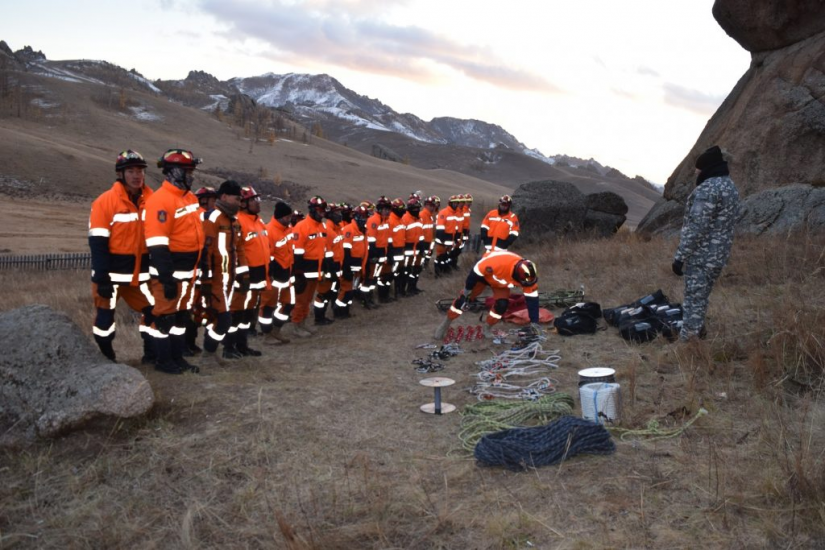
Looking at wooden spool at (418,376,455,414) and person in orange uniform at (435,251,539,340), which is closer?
wooden spool at (418,376,455,414)

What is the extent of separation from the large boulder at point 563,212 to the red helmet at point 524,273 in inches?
418

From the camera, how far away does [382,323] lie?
12750 mm

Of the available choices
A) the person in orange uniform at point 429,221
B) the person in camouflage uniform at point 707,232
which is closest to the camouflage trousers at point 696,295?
the person in camouflage uniform at point 707,232

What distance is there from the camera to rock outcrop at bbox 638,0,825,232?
572 inches

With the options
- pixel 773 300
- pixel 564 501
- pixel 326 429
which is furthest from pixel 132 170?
pixel 773 300

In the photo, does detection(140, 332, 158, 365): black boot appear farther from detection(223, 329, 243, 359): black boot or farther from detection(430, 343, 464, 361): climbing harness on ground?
detection(430, 343, 464, 361): climbing harness on ground

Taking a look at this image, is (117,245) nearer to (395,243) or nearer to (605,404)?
(605,404)

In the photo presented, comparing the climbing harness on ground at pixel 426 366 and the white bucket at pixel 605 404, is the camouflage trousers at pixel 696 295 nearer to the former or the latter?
the white bucket at pixel 605 404

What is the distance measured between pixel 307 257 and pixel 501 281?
336cm

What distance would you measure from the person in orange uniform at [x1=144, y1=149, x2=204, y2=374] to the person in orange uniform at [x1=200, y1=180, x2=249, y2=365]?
66 centimetres

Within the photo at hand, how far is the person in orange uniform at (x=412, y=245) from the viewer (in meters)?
15.9

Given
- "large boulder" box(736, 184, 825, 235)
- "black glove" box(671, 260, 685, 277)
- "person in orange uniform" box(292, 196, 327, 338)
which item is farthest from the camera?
"large boulder" box(736, 184, 825, 235)

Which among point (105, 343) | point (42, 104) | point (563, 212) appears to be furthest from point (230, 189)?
point (42, 104)

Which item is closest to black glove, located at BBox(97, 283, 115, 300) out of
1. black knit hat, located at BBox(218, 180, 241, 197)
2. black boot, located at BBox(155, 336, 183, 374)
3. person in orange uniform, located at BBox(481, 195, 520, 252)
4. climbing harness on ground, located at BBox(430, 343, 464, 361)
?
black boot, located at BBox(155, 336, 183, 374)
